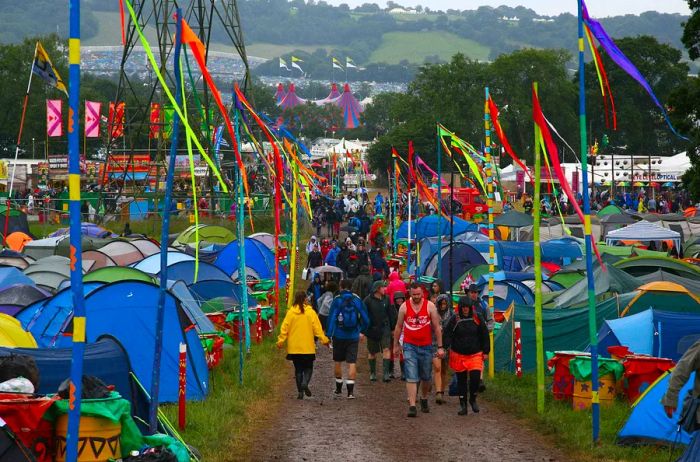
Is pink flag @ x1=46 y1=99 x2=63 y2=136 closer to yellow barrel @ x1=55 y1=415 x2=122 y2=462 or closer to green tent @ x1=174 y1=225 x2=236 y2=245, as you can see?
green tent @ x1=174 y1=225 x2=236 y2=245

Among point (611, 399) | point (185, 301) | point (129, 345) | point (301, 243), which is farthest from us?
point (301, 243)

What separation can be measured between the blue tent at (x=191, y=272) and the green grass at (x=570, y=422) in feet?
34.5

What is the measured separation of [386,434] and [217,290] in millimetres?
12759

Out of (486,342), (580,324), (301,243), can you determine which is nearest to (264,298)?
(580,324)

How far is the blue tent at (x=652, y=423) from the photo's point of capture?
37.7 ft

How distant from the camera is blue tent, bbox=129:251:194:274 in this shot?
27.3 meters

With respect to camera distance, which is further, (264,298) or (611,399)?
(264,298)

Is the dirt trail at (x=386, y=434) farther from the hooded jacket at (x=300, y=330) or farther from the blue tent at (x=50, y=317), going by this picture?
the blue tent at (x=50, y=317)

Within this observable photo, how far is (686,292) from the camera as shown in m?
17.9

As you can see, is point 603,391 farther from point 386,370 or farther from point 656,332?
point 386,370

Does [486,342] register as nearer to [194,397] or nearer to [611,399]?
[611,399]

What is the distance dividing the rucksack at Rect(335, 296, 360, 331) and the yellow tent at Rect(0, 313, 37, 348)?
4.18 metres

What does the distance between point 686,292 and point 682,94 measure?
6.10 metres

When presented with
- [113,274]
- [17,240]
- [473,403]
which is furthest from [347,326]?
[17,240]
